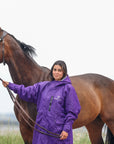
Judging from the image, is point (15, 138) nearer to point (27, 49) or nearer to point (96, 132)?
point (96, 132)

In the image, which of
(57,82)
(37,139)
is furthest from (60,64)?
(37,139)

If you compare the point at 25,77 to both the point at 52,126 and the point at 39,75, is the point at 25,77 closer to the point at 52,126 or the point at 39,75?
the point at 39,75

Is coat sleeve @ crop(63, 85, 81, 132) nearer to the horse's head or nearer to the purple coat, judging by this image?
the purple coat

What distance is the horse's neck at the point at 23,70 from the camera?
12.0ft

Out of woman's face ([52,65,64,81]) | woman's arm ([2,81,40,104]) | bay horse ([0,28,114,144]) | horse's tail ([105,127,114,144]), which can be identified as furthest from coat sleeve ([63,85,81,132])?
horse's tail ([105,127,114,144])

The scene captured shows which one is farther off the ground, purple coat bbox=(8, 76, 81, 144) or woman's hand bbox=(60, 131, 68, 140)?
purple coat bbox=(8, 76, 81, 144)

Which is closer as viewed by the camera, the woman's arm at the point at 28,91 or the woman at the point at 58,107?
the woman at the point at 58,107

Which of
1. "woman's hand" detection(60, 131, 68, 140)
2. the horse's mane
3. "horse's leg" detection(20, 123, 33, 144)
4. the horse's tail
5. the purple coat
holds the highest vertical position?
the horse's mane

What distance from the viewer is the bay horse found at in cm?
361

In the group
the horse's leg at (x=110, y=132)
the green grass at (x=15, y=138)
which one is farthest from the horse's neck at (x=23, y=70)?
the green grass at (x=15, y=138)

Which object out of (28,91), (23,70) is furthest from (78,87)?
(28,91)

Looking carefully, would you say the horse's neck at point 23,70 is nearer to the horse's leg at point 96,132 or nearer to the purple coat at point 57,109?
the purple coat at point 57,109

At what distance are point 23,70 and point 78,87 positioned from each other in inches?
41.3

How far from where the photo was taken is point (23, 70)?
370 centimetres
